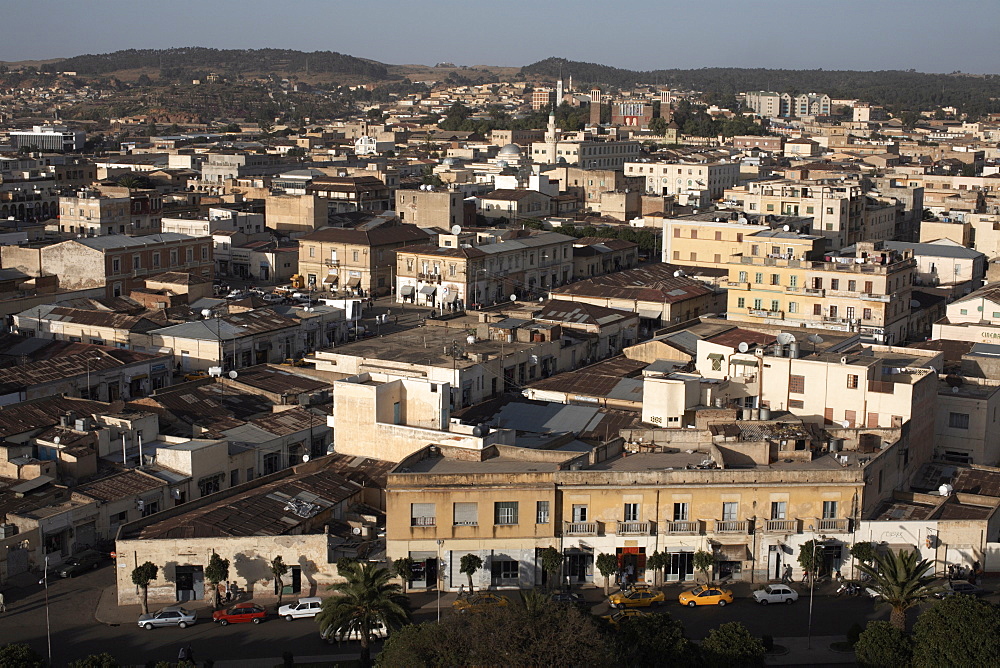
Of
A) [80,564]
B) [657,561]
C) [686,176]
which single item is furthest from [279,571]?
[686,176]

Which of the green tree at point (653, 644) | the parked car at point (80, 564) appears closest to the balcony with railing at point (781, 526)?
the green tree at point (653, 644)

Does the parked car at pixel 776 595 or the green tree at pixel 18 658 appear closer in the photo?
the green tree at pixel 18 658

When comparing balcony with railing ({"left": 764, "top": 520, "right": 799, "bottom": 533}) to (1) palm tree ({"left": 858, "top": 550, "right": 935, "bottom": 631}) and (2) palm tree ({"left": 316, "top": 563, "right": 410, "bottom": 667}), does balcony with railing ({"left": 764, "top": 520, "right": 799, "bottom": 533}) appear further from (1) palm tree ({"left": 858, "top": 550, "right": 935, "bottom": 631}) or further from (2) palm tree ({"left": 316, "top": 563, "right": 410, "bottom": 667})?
(2) palm tree ({"left": 316, "top": 563, "right": 410, "bottom": 667})

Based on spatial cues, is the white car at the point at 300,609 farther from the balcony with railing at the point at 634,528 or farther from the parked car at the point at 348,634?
the balcony with railing at the point at 634,528

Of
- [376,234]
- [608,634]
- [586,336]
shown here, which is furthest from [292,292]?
[608,634]

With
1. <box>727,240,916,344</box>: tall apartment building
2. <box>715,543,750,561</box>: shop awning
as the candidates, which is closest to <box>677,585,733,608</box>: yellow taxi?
<box>715,543,750,561</box>: shop awning
